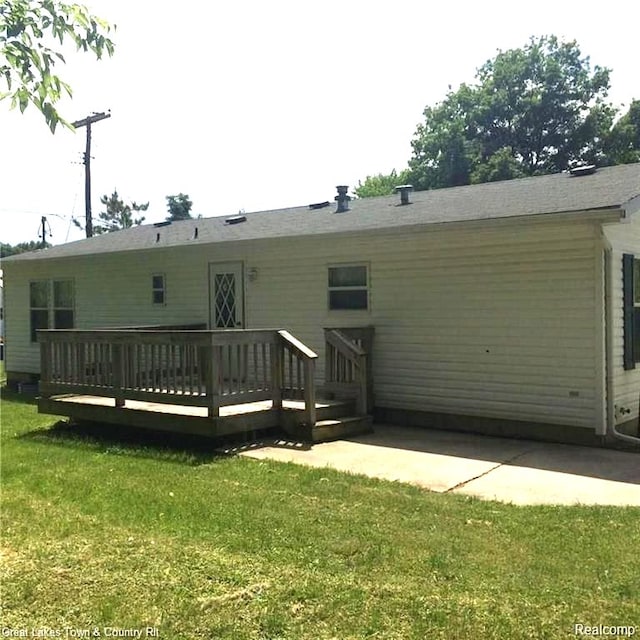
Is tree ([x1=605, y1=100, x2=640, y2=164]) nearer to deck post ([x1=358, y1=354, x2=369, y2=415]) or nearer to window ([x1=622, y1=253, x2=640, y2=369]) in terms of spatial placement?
window ([x1=622, y1=253, x2=640, y2=369])

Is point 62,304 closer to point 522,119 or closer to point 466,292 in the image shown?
point 466,292

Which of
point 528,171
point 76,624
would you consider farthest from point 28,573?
point 528,171

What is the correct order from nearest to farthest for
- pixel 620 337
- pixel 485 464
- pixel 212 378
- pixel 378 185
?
pixel 485 464 → pixel 212 378 → pixel 620 337 → pixel 378 185

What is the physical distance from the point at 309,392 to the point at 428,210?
3810 millimetres

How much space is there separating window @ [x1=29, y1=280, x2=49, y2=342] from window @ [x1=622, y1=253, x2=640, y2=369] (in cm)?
1217

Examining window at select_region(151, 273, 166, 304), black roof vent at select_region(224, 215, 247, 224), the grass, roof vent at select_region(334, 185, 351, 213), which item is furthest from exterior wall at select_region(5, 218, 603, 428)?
the grass

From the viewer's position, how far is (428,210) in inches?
404

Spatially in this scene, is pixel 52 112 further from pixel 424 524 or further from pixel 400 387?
pixel 400 387

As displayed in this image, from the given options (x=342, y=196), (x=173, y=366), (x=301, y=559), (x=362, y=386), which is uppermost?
(x=342, y=196)

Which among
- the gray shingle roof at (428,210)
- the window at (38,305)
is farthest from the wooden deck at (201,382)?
the window at (38,305)

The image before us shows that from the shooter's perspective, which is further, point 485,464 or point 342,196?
point 342,196

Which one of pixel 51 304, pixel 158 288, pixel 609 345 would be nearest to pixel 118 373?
pixel 158 288

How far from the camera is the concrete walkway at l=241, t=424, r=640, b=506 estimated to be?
584cm

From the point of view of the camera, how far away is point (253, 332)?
8.11 metres
